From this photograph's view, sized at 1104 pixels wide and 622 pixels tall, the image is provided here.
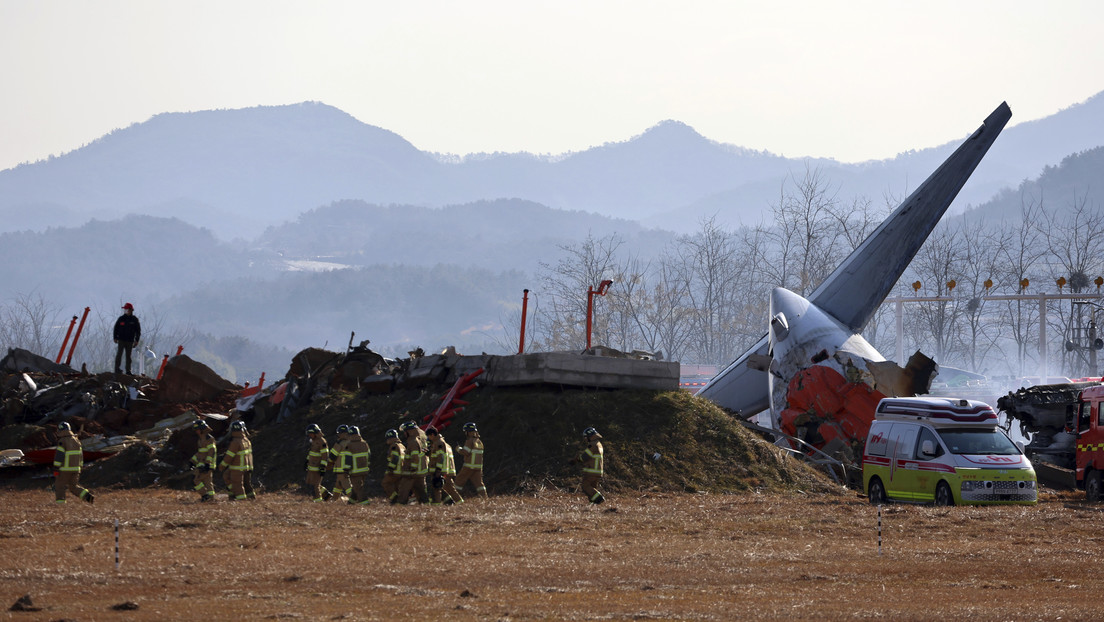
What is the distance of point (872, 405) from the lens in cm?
3016

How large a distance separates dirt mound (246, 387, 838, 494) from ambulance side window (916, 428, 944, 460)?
162 inches

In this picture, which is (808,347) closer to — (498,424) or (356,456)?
(498,424)

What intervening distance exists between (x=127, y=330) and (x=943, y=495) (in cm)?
2592

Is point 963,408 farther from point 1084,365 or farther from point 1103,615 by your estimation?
point 1084,365

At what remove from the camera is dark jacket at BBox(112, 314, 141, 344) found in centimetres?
3762

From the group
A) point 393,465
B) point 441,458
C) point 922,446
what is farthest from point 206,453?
point 922,446

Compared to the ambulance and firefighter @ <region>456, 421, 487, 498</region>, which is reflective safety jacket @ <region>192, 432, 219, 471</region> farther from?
the ambulance

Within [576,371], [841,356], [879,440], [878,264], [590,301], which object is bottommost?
[879,440]

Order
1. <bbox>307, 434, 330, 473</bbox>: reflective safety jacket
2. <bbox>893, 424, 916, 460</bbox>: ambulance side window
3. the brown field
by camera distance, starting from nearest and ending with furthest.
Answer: the brown field
<bbox>893, 424, 916, 460</bbox>: ambulance side window
<bbox>307, 434, 330, 473</bbox>: reflective safety jacket

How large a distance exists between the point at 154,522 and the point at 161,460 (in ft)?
36.0

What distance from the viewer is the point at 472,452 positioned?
23.1 metres

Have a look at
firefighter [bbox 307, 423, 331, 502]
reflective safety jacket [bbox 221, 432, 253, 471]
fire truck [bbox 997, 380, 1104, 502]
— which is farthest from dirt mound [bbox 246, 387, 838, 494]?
fire truck [bbox 997, 380, 1104, 502]

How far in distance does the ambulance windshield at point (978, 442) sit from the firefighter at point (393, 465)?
10264 millimetres

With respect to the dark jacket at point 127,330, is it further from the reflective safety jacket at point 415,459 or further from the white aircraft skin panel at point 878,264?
the reflective safety jacket at point 415,459
